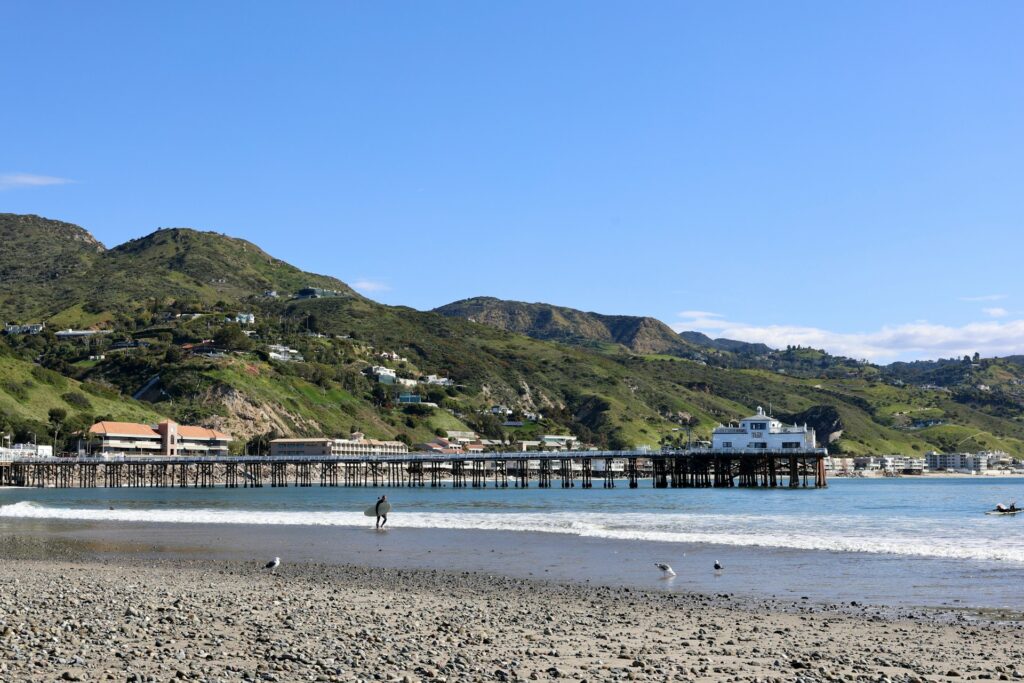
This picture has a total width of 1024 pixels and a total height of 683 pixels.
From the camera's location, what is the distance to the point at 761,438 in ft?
346

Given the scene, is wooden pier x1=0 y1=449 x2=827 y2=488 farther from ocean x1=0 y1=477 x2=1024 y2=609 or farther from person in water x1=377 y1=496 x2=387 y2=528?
person in water x1=377 y1=496 x2=387 y2=528

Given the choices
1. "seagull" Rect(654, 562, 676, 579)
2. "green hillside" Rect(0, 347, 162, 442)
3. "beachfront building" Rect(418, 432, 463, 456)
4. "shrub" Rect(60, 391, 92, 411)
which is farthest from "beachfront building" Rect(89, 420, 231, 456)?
"seagull" Rect(654, 562, 676, 579)

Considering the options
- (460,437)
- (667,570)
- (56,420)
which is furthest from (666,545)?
(460,437)

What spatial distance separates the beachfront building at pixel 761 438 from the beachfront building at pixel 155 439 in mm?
76815

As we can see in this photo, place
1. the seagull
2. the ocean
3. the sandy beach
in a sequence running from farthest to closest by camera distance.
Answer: the seagull, the ocean, the sandy beach

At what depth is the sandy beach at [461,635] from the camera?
12.8 m

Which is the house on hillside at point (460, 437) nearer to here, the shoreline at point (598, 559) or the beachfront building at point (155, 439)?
the beachfront building at point (155, 439)

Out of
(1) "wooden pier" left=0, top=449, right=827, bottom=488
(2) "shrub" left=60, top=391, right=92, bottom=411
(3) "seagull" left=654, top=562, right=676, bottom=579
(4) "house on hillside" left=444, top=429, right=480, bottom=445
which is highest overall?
(2) "shrub" left=60, top=391, right=92, bottom=411

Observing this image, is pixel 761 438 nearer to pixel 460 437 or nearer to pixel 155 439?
pixel 155 439

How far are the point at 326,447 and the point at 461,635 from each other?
13724 cm

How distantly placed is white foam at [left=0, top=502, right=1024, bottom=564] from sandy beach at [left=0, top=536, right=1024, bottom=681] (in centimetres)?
1177

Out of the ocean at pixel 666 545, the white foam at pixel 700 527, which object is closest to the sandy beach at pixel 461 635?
the ocean at pixel 666 545

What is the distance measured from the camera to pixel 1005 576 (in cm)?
2331

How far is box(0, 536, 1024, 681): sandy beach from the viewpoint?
42.1 ft
